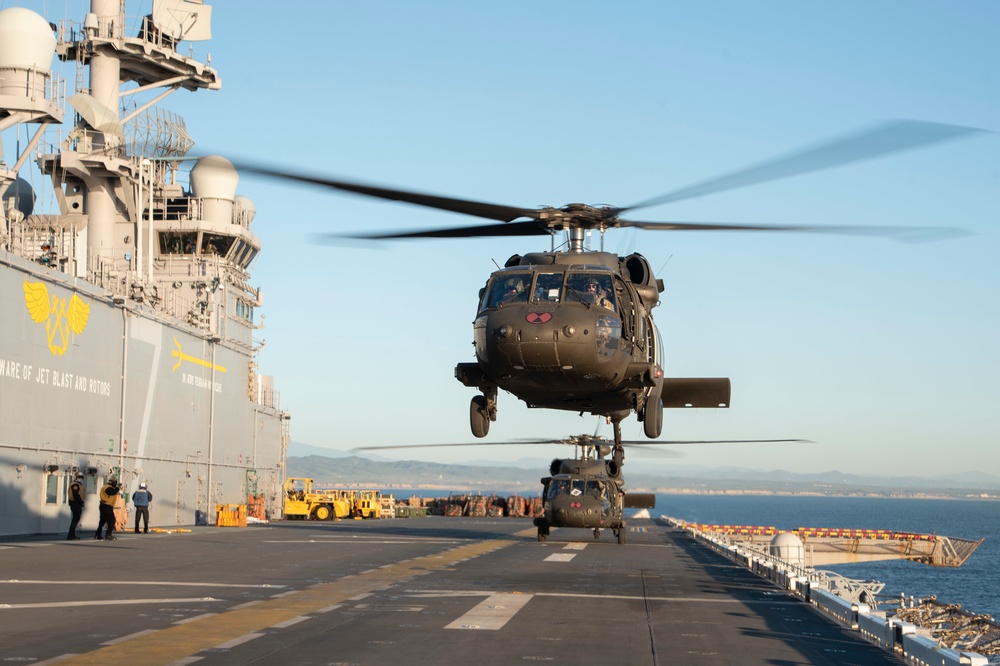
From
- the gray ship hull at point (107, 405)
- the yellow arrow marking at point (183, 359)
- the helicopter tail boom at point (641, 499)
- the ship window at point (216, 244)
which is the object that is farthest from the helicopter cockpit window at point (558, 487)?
the ship window at point (216, 244)

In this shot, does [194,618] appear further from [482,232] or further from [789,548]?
[789,548]

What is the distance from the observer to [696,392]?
71.2 ft

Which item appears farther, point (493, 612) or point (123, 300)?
point (123, 300)

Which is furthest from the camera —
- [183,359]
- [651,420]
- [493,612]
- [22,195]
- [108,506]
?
[22,195]

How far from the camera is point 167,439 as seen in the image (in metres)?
46.4

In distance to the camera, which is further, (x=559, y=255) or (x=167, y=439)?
(x=167, y=439)

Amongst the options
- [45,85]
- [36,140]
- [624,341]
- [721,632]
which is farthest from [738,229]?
[36,140]

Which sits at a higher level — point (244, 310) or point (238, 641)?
point (244, 310)

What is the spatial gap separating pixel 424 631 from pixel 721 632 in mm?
4021

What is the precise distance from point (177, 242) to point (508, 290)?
4062cm

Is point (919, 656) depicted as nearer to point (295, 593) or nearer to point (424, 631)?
point (424, 631)

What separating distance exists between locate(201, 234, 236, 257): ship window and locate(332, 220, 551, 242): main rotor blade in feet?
125

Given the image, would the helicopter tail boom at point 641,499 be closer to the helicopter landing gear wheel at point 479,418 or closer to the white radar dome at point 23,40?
the white radar dome at point 23,40

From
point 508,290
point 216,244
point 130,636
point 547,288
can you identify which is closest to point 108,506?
point 508,290
